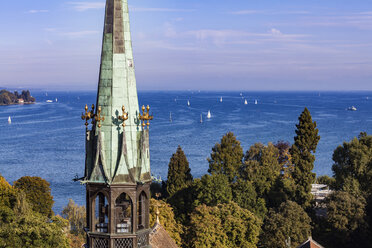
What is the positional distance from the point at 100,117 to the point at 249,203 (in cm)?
5152

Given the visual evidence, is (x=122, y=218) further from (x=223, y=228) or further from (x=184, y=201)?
(x=184, y=201)

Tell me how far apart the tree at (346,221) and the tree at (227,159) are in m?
20.7

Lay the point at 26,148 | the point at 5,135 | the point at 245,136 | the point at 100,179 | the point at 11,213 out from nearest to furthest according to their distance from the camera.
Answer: the point at 100,179, the point at 11,213, the point at 26,148, the point at 245,136, the point at 5,135

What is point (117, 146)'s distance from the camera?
18.5 metres

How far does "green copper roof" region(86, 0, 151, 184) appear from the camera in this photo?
59.9ft

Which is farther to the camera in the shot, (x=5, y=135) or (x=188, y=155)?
(x=5, y=135)

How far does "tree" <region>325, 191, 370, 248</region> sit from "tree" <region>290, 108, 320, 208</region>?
7.74 metres

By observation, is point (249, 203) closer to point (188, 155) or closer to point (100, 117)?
point (100, 117)

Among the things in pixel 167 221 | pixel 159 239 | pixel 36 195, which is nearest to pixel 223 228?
pixel 167 221

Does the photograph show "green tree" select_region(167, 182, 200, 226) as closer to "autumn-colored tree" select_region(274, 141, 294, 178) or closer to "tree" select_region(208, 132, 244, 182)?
"tree" select_region(208, 132, 244, 182)

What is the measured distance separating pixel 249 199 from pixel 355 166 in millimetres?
14288

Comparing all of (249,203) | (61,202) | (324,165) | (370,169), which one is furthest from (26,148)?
(370,169)

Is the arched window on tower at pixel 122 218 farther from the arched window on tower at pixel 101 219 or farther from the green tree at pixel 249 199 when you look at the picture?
the green tree at pixel 249 199

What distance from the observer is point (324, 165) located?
123m
